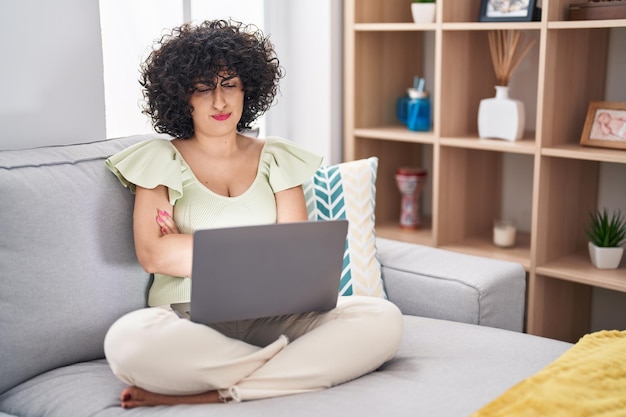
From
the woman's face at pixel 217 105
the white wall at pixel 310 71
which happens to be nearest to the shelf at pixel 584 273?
the white wall at pixel 310 71

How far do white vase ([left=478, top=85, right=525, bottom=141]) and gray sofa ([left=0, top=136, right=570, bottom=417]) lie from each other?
0.87 meters

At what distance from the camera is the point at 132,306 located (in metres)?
1.90

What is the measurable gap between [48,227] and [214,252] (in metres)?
0.46

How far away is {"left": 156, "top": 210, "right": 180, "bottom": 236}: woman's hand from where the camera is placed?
6.18ft

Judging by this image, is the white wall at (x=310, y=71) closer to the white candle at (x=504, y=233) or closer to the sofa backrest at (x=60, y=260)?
the white candle at (x=504, y=233)

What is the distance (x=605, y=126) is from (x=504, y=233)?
49 centimetres

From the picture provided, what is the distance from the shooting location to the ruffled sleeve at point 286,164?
2053mm

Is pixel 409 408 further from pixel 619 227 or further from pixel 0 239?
pixel 619 227

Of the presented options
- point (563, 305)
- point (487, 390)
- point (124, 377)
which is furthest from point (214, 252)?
point (563, 305)

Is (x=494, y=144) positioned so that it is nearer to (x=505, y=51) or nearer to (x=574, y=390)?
(x=505, y=51)

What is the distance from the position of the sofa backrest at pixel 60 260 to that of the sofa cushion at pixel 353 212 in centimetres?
55

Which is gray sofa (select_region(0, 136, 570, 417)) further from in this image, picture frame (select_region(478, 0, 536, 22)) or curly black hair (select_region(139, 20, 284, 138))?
picture frame (select_region(478, 0, 536, 22))

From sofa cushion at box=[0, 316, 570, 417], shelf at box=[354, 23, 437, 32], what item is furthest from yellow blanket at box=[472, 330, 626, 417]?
shelf at box=[354, 23, 437, 32]

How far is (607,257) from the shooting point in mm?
2551
